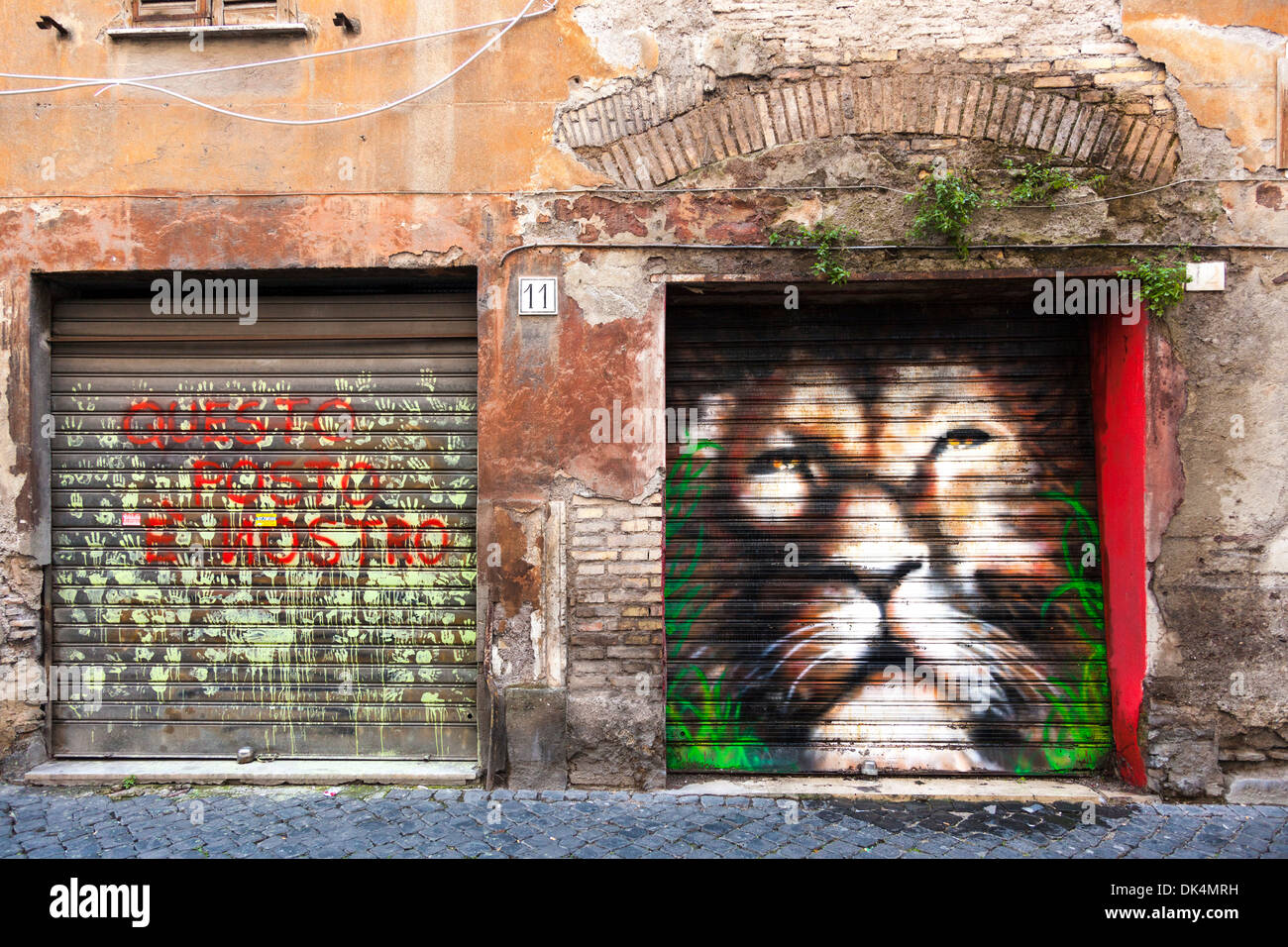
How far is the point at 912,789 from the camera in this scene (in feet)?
14.7

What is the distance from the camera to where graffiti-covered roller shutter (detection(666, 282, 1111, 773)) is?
4.73 metres

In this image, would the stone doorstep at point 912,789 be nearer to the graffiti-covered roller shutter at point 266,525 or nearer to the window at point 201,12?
the graffiti-covered roller shutter at point 266,525

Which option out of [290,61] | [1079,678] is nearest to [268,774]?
[290,61]

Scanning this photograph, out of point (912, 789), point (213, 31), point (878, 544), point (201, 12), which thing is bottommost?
point (912, 789)

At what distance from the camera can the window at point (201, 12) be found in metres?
4.63

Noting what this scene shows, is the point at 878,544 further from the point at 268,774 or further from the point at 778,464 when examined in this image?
the point at 268,774

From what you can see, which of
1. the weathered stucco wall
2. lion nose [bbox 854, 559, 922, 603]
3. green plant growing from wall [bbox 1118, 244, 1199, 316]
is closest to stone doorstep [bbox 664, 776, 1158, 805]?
the weathered stucco wall

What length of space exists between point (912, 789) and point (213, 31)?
595 cm

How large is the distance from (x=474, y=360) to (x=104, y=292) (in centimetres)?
235

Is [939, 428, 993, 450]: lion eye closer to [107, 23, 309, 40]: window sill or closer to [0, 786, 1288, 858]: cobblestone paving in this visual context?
[0, 786, 1288, 858]: cobblestone paving

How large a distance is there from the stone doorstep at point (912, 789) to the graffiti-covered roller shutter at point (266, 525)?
5.54 feet

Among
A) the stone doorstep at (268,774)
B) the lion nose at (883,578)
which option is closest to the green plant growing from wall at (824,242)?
the lion nose at (883,578)

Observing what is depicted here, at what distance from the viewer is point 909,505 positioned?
4.80 meters

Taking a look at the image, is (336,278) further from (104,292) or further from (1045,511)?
(1045,511)
